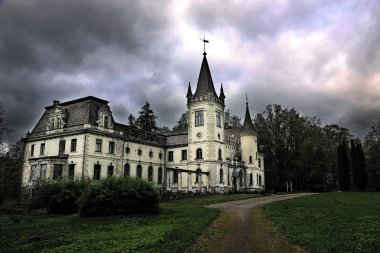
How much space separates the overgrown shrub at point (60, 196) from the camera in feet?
79.3

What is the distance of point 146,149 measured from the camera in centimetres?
5250

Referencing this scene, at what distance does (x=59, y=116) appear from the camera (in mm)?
46656

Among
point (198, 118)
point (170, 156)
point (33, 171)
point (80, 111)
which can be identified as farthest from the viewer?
point (170, 156)

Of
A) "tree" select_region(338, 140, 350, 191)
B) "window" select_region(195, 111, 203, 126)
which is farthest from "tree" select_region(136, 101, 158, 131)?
"tree" select_region(338, 140, 350, 191)

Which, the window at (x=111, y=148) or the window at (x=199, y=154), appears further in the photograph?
the window at (x=199, y=154)

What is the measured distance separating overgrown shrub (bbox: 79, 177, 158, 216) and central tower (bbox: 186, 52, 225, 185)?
30435mm

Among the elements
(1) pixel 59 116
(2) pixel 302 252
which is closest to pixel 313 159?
(1) pixel 59 116

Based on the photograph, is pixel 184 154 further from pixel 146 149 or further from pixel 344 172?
pixel 344 172

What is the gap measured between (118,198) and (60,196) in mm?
6225

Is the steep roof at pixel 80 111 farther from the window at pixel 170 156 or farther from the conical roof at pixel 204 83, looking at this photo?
the conical roof at pixel 204 83

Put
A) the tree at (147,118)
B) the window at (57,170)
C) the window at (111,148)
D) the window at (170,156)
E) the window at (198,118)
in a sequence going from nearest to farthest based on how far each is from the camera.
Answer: the window at (57,170), the window at (111,148), the window at (198,118), the window at (170,156), the tree at (147,118)

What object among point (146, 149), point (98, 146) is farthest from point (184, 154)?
point (98, 146)

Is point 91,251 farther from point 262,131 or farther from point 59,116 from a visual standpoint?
point 262,131

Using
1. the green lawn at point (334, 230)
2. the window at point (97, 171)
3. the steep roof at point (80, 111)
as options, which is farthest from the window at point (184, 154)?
the green lawn at point (334, 230)
